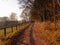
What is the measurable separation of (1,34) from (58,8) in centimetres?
1162

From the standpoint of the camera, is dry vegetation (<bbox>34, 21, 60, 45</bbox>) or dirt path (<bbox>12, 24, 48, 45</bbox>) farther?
dry vegetation (<bbox>34, 21, 60, 45</bbox>)

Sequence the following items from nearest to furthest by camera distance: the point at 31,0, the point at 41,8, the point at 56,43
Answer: the point at 56,43
the point at 31,0
the point at 41,8

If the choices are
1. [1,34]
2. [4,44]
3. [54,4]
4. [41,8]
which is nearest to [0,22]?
[1,34]

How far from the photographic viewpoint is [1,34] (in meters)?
7.11

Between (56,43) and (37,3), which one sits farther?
(37,3)

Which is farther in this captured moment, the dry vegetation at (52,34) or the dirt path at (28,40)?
the dry vegetation at (52,34)

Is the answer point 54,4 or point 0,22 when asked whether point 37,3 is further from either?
point 0,22

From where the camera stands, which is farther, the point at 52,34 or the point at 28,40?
the point at 52,34

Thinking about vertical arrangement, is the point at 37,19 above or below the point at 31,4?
below

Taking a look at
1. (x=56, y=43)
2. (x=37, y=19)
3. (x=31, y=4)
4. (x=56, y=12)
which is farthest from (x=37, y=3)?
(x=56, y=43)

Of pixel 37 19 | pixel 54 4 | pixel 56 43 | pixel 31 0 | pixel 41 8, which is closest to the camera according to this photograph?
pixel 56 43

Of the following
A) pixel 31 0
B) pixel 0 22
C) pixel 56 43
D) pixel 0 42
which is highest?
pixel 31 0

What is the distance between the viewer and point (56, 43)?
404 inches

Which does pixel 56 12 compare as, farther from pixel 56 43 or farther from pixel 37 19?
pixel 37 19
